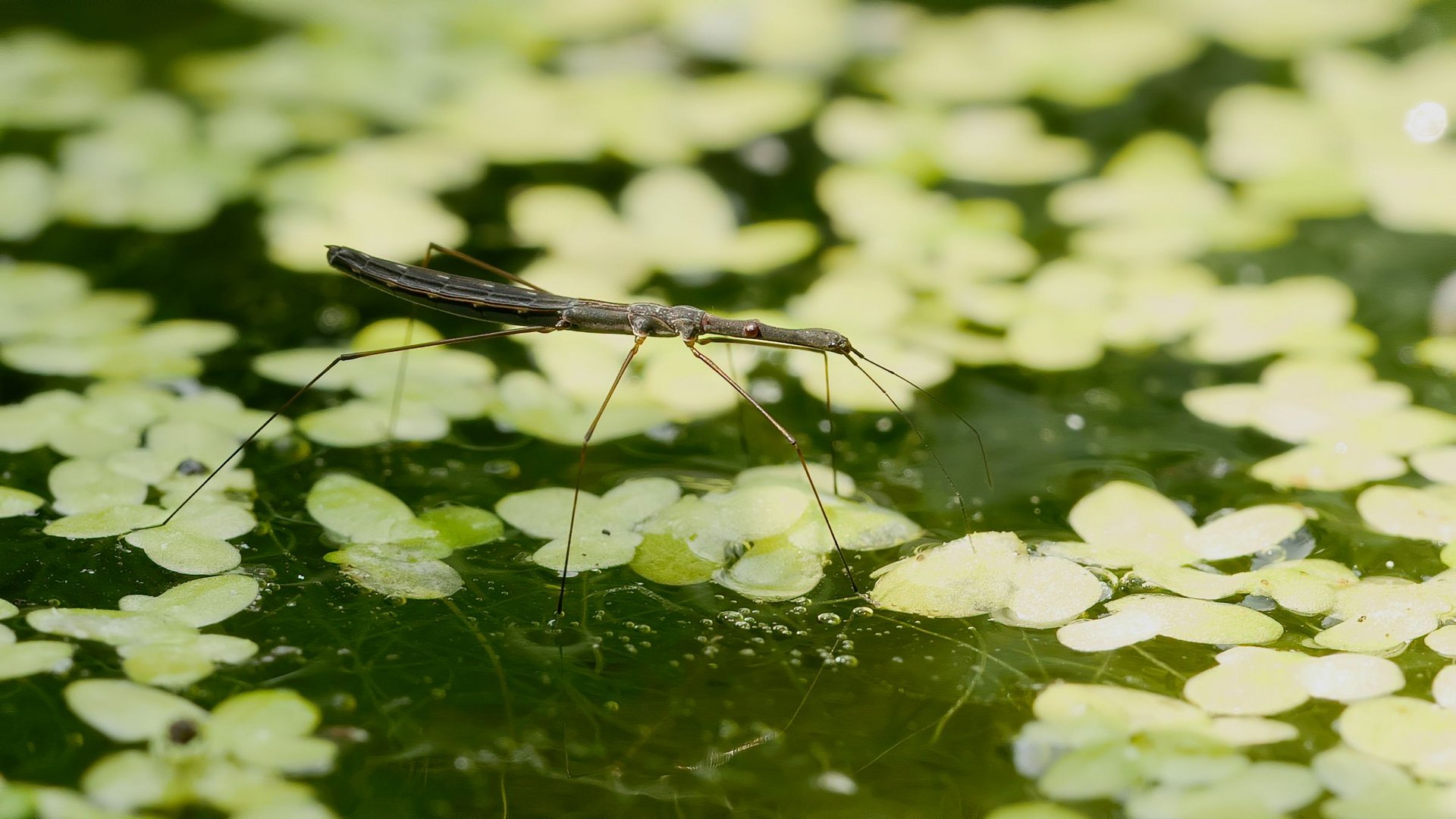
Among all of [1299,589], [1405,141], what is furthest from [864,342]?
[1405,141]

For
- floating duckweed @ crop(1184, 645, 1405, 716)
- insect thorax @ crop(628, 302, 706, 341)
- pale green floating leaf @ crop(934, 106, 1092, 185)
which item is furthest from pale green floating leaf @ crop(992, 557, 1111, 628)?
pale green floating leaf @ crop(934, 106, 1092, 185)

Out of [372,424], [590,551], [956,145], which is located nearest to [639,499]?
[590,551]

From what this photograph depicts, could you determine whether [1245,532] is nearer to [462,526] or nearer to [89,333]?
[462,526]

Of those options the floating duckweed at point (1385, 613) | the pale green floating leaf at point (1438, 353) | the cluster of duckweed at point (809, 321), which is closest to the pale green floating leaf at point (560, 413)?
the cluster of duckweed at point (809, 321)

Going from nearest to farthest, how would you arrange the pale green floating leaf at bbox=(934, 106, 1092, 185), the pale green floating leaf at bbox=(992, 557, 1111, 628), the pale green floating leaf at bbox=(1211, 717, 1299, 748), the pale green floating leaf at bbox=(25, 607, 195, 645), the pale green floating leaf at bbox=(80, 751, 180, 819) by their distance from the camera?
the pale green floating leaf at bbox=(80, 751, 180, 819), the pale green floating leaf at bbox=(1211, 717, 1299, 748), the pale green floating leaf at bbox=(25, 607, 195, 645), the pale green floating leaf at bbox=(992, 557, 1111, 628), the pale green floating leaf at bbox=(934, 106, 1092, 185)

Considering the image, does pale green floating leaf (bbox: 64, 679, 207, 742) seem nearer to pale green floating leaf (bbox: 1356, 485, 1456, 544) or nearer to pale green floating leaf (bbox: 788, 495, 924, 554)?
pale green floating leaf (bbox: 788, 495, 924, 554)

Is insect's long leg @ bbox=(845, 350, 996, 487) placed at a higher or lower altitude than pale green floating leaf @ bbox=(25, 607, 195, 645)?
higher
